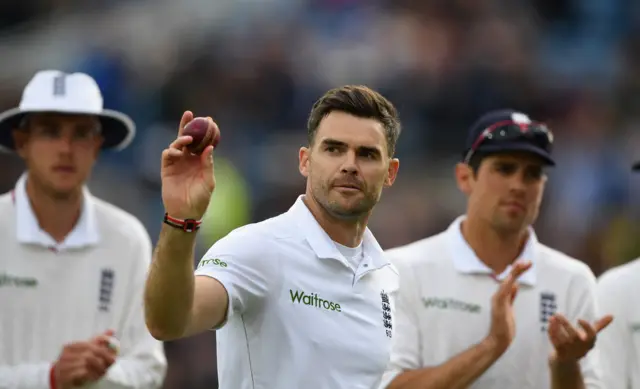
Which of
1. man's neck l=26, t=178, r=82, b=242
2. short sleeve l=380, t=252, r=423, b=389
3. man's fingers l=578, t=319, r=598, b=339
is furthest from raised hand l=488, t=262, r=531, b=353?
man's neck l=26, t=178, r=82, b=242

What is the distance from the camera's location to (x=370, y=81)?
1184 cm

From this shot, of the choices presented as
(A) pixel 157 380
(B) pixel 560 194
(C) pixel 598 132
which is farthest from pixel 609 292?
(C) pixel 598 132

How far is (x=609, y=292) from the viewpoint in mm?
6637

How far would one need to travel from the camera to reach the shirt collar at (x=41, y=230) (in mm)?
6598

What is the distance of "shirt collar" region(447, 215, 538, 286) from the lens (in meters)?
6.36

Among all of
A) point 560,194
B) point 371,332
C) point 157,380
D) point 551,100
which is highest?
point 551,100

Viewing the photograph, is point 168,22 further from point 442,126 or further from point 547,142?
point 547,142

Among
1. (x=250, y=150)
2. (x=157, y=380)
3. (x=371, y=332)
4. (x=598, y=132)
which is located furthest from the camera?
(x=598, y=132)

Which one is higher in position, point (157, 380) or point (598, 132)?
point (598, 132)

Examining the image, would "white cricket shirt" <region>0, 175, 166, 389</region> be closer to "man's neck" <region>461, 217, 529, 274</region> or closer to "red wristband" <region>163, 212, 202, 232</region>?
"man's neck" <region>461, 217, 529, 274</region>

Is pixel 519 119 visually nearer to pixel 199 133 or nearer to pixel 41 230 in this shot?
pixel 41 230

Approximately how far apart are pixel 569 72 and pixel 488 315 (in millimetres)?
6707

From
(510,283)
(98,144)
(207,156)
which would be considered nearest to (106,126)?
(98,144)

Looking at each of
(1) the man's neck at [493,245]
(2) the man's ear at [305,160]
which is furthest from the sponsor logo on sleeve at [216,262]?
(1) the man's neck at [493,245]
